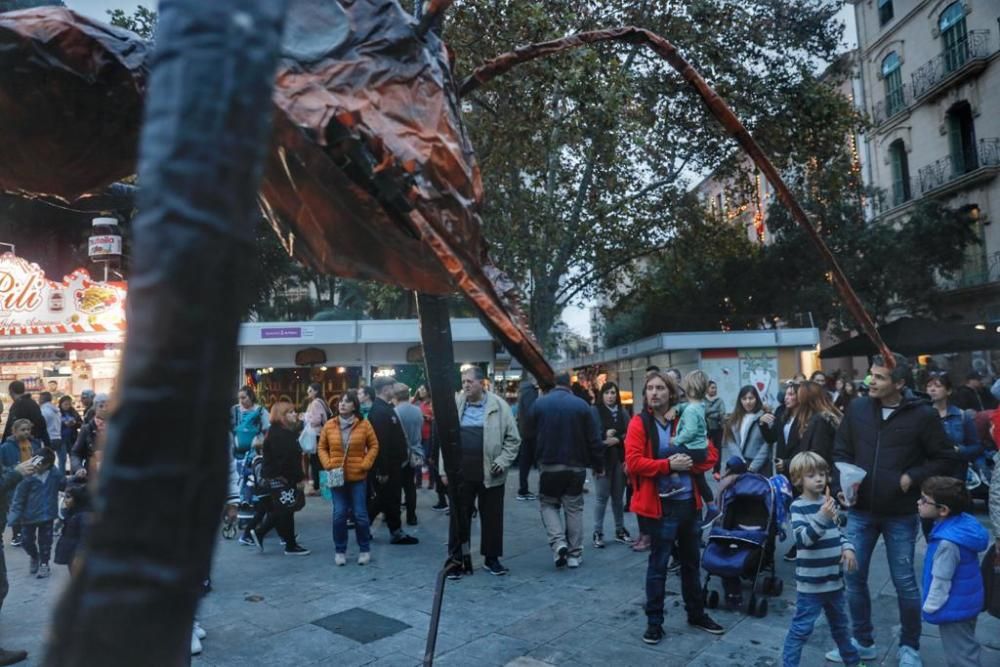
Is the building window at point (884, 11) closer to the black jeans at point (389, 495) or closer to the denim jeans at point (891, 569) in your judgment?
the black jeans at point (389, 495)

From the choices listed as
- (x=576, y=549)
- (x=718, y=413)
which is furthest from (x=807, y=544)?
(x=718, y=413)

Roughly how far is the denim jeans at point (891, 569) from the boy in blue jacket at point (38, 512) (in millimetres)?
6007

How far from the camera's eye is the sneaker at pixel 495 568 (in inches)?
233

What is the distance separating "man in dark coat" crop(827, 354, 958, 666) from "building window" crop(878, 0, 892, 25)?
1080 inches

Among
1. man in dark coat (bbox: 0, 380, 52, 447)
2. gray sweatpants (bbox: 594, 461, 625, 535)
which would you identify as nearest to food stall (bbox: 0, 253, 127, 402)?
man in dark coat (bbox: 0, 380, 52, 447)

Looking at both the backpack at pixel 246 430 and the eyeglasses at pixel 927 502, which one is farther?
the backpack at pixel 246 430

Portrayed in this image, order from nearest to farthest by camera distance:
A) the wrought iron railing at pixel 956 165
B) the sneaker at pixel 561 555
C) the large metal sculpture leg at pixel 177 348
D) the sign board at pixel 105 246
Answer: the large metal sculpture leg at pixel 177 348 → the sneaker at pixel 561 555 → the sign board at pixel 105 246 → the wrought iron railing at pixel 956 165

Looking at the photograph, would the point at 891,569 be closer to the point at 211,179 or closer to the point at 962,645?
the point at 962,645

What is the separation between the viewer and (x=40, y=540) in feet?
19.7

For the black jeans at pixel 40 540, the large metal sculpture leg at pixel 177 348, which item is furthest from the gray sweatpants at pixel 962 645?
the black jeans at pixel 40 540

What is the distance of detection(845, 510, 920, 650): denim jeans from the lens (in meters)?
3.78

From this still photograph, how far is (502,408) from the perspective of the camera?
20.6 feet

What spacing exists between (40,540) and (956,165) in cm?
2686

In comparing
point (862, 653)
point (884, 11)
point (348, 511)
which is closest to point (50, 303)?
point (348, 511)
